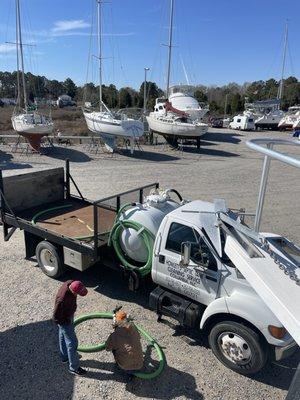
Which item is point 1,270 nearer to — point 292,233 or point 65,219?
point 65,219

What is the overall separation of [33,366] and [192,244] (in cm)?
313

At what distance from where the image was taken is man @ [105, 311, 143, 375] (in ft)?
17.3

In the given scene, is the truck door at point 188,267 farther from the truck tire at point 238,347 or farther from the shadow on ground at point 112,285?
the shadow on ground at point 112,285

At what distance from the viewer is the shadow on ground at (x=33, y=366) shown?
16.6 ft

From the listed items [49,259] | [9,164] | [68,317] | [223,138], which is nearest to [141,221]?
[68,317]

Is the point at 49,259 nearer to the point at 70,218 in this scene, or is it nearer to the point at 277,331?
the point at 70,218

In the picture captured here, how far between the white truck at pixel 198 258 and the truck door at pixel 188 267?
0.02 meters

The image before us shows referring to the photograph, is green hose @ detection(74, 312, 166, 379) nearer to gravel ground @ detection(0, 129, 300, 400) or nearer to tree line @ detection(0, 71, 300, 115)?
gravel ground @ detection(0, 129, 300, 400)

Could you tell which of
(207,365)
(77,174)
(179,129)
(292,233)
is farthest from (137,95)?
(207,365)

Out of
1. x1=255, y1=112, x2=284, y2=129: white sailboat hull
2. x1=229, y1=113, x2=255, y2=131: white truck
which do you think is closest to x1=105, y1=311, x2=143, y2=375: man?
x1=229, y1=113, x2=255, y2=131: white truck

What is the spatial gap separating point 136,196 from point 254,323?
164 inches

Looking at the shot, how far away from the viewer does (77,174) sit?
18.1 metres

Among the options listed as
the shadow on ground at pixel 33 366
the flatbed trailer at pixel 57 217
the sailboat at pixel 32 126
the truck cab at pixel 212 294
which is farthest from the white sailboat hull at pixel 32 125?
the truck cab at pixel 212 294

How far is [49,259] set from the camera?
7.99m
